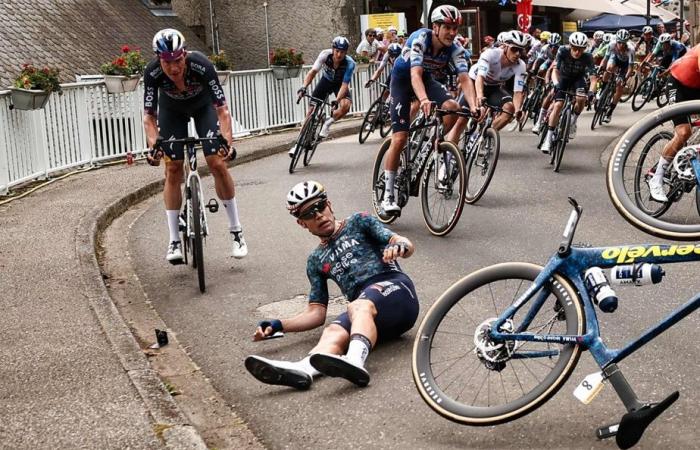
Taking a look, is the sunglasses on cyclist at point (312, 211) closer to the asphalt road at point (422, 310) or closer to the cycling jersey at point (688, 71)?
the asphalt road at point (422, 310)

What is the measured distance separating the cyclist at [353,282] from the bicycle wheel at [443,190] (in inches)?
128

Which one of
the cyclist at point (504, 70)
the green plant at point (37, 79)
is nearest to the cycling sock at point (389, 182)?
the cyclist at point (504, 70)

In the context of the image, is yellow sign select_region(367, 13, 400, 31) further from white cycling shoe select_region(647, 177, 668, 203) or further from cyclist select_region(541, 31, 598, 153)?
white cycling shoe select_region(647, 177, 668, 203)

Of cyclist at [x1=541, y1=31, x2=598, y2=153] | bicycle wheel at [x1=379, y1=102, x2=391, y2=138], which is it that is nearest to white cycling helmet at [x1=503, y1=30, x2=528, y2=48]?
cyclist at [x1=541, y1=31, x2=598, y2=153]

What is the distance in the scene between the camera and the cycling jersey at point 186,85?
341 inches

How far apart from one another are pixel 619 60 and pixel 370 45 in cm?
943

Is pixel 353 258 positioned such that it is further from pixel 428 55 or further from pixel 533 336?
pixel 428 55

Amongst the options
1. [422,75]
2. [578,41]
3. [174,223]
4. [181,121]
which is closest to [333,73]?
[578,41]

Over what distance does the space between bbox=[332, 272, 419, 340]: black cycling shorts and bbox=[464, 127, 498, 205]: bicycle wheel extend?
5158 mm

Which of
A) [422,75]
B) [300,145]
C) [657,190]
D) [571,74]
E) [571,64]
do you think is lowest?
[300,145]

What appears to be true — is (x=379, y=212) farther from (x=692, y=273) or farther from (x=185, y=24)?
(x=185, y=24)

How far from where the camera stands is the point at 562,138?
14492 millimetres

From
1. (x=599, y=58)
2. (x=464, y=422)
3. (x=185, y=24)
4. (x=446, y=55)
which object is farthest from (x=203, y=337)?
(x=185, y=24)

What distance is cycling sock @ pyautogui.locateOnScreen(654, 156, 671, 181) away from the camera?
504 centimetres
